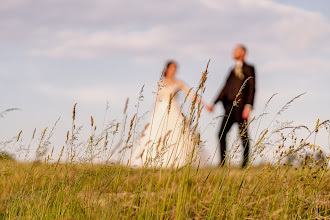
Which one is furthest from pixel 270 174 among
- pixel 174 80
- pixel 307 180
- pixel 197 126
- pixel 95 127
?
pixel 174 80

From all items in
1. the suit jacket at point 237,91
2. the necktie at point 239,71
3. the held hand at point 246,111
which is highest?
the necktie at point 239,71

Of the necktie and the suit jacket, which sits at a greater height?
the necktie

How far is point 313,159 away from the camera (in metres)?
3.34

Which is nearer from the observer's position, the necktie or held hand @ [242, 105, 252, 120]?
held hand @ [242, 105, 252, 120]

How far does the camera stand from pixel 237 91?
8172 mm

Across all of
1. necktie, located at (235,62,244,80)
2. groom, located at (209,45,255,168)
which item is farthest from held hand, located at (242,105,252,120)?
necktie, located at (235,62,244,80)

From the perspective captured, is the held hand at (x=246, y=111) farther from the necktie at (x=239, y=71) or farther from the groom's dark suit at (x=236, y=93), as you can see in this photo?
the necktie at (x=239, y=71)

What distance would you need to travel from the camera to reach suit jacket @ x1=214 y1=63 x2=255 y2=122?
320 inches

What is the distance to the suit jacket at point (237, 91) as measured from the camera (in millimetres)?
8131

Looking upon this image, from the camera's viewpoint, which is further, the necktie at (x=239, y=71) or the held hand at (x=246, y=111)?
the necktie at (x=239, y=71)

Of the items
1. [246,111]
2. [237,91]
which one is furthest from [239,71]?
[246,111]

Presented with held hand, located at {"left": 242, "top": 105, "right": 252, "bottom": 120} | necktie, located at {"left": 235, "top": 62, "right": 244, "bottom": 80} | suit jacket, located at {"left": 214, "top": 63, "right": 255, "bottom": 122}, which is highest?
necktie, located at {"left": 235, "top": 62, "right": 244, "bottom": 80}

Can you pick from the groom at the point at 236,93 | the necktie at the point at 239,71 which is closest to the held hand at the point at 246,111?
the groom at the point at 236,93

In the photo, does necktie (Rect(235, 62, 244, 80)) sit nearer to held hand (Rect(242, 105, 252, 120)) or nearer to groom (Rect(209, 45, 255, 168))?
groom (Rect(209, 45, 255, 168))
